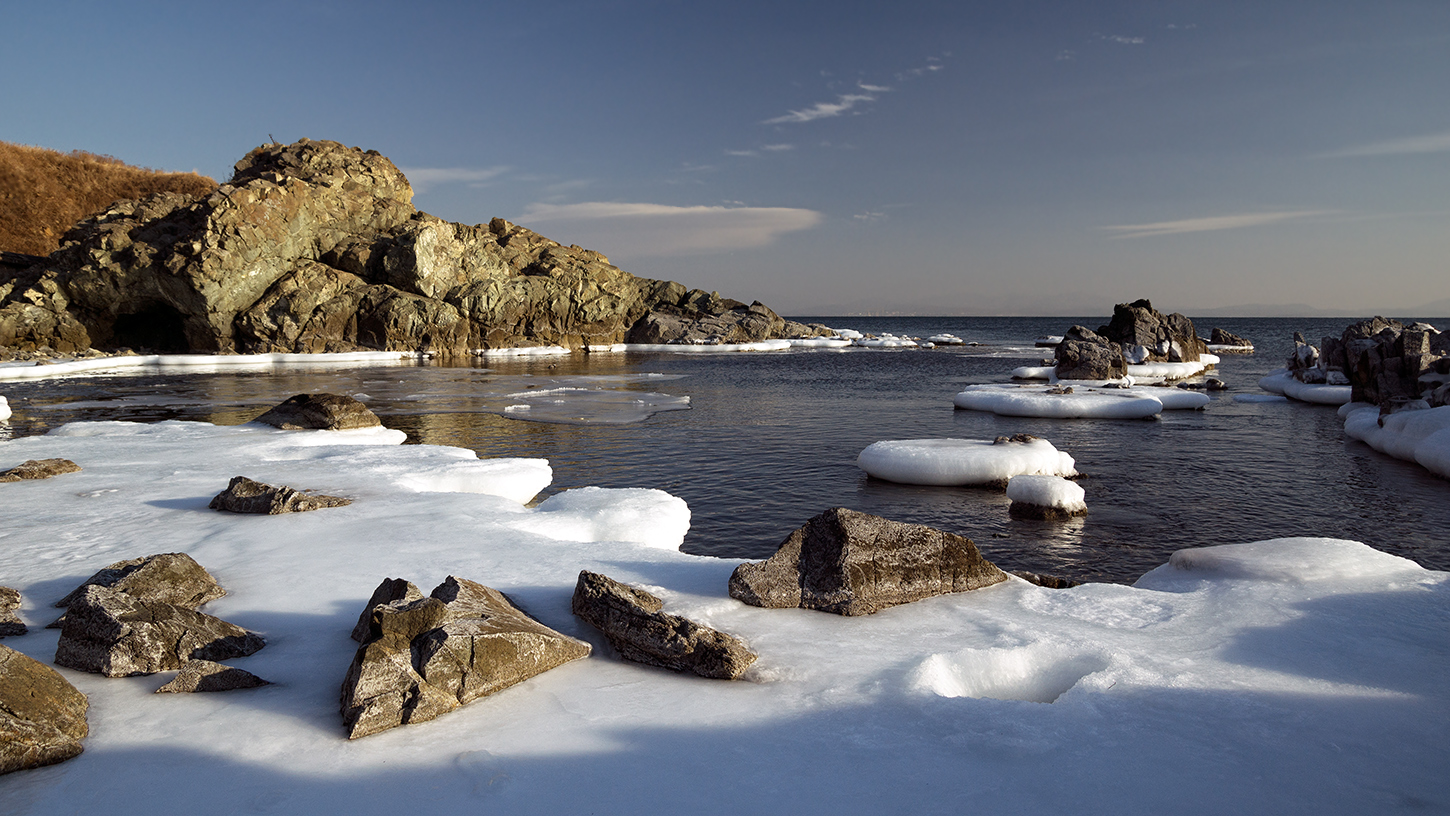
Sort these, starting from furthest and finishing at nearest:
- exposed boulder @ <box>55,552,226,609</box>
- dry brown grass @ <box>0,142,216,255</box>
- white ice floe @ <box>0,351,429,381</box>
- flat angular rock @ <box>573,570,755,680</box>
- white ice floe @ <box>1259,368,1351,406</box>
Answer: dry brown grass @ <box>0,142,216,255</box> < white ice floe @ <box>0,351,429,381</box> < white ice floe @ <box>1259,368,1351,406</box> < exposed boulder @ <box>55,552,226,609</box> < flat angular rock @ <box>573,570,755,680</box>

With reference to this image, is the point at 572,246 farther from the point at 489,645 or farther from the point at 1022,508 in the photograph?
the point at 489,645

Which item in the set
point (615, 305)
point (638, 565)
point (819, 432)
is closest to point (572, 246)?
point (615, 305)

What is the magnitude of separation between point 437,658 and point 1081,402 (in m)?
21.5

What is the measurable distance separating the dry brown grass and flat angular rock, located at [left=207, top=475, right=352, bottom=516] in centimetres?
6439

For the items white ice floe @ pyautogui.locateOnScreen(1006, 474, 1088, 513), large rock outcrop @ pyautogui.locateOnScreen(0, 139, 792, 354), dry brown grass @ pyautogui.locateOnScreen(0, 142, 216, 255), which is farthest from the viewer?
dry brown grass @ pyautogui.locateOnScreen(0, 142, 216, 255)

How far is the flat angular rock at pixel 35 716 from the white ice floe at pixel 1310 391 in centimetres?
3031

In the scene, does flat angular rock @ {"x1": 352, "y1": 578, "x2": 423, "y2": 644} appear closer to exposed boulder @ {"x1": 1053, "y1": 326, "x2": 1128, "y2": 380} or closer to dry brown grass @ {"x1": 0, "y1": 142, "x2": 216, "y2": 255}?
exposed boulder @ {"x1": 1053, "y1": 326, "x2": 1128, "y2": 380}

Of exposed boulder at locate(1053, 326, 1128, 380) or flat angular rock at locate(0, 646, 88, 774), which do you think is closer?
flat angular rock at locate(0, 646, 88, 774)

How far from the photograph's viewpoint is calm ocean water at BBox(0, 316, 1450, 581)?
10758mm

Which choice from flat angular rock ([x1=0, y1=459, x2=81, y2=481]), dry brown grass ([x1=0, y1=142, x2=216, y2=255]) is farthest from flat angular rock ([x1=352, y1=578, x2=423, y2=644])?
dry brown grass ([x1=0, y1=142, x2=216, y2=255])

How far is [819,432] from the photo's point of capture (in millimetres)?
20078

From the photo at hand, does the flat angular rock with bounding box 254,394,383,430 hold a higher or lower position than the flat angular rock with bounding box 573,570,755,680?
higher

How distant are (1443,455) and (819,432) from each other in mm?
12044

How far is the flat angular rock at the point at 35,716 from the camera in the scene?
12.0 ft
